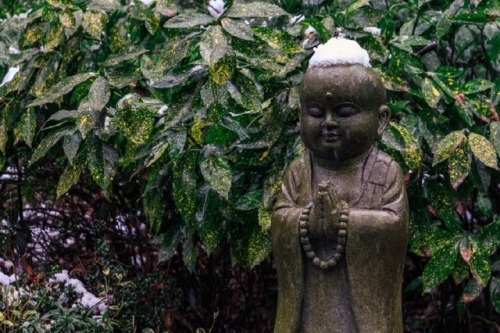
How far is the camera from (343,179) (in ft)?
12.0

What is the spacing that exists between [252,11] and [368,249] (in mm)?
1221

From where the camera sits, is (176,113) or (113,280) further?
(113,280)

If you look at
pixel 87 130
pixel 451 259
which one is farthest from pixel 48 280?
pixel 451 259

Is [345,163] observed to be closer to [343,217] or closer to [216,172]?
[343,217]

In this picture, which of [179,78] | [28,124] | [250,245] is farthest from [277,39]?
[28,124]

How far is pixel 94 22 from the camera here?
4.75 metres

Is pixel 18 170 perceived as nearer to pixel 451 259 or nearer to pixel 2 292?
pixel 2 292

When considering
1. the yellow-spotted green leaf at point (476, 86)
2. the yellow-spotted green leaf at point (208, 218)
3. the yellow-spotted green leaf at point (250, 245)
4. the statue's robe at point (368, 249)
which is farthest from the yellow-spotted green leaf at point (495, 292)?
the yellow-spotted green leaf at point (208, 218)

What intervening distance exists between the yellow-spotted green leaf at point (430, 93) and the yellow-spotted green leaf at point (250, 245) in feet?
3.14

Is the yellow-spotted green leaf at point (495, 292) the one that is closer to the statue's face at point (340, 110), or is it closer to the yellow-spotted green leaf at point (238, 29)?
the statue's face at point (340, 110)

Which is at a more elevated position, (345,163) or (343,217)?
(345,163)

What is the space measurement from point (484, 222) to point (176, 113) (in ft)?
7.53

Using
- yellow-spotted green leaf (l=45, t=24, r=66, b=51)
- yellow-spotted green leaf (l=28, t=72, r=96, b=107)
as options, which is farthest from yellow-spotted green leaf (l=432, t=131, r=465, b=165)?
yellow-spotted green leaf (l=45, t=24, r=66, b=51)

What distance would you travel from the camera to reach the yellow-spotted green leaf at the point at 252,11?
4.21 meters
